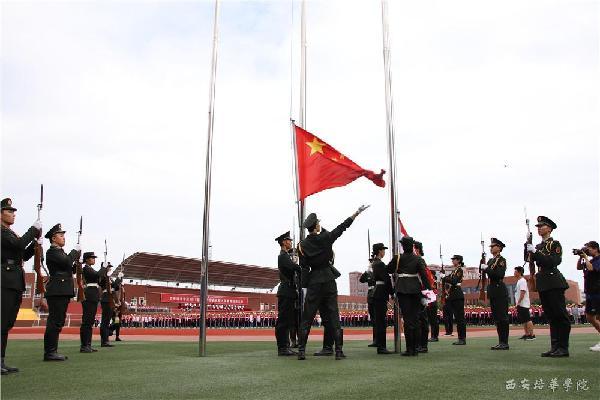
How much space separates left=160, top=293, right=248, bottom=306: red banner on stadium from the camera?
51562 millimetres

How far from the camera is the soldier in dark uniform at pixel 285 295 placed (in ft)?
27.7

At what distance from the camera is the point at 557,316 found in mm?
7398

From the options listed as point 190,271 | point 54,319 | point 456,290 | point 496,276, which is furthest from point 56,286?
point 190,271

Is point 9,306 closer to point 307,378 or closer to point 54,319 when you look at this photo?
point 54,319

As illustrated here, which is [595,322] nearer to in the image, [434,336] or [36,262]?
[434,336]

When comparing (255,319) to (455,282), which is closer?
(455,282)

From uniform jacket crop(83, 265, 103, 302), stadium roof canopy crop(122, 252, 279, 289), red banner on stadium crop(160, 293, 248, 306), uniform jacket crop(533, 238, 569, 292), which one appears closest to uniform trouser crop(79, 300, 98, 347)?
uniform jacket crop(83, 265, 103, 302)

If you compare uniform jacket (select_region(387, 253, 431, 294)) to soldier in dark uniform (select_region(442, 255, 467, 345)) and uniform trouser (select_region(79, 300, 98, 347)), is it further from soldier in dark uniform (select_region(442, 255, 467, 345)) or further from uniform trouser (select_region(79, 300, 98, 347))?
uniform trouser (select_region(79, 300, 98, 347))

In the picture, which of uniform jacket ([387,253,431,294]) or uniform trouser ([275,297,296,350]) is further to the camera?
uniform trouser ([275,297,296,350])

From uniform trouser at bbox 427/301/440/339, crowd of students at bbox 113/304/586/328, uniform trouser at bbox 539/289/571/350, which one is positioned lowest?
crowd of students at bbox 113/304/586/328

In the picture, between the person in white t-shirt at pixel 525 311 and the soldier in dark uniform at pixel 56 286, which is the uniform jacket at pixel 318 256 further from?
the person in white t-shirt at pixel 525 311

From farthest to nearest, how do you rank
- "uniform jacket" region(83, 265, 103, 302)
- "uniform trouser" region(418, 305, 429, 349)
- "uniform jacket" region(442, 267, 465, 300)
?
"uniform jacket" region(442, 267, 465, 300)
"uniform jacket" region(83, 265, 103, 302)
"uniform trouser" region(418, 305, 429, 349)

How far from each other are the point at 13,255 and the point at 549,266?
7.31 meters

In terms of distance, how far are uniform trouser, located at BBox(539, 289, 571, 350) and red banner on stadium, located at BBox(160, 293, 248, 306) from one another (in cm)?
4736
